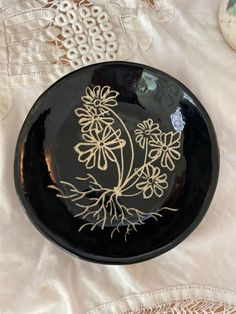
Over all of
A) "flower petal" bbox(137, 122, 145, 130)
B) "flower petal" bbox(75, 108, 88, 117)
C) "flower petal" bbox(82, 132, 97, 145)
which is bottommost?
"flower petal" bbox(82, 132, 97, 145)

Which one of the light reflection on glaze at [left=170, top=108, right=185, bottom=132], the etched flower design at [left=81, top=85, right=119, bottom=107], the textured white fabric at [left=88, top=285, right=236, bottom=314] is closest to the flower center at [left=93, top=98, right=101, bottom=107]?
the etched flower design at [left=81, top=85, right=119, bottom=107]

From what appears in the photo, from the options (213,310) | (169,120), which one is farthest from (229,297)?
(169,120)

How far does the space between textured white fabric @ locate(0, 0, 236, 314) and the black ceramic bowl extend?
4 cm

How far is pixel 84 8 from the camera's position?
2.49 feet

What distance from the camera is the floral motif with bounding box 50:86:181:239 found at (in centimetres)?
72

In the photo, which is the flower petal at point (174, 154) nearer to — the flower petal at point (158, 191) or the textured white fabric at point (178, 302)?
the flower petal at point (158, 191)

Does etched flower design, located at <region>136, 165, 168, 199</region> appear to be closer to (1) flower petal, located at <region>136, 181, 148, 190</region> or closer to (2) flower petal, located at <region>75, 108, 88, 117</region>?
(1) flower petal, located at <region>136, 181, 148, 190</region>

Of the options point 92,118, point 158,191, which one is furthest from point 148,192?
point 92,118

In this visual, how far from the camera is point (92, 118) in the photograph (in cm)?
73

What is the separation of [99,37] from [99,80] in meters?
0.07

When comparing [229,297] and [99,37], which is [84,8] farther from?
[229,297]

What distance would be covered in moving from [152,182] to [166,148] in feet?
0.17

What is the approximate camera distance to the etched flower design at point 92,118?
2.40ft

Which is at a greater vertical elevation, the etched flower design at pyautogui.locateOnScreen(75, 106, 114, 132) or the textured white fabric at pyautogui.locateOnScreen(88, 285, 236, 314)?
the etched flower design at pyautogui.locateOnScreen(75, 106, 114, 132)
